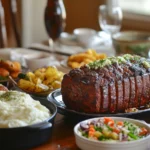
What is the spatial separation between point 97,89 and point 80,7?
278 centimetres

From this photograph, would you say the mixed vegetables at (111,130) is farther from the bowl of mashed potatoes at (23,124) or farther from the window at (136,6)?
the window at (136,6)

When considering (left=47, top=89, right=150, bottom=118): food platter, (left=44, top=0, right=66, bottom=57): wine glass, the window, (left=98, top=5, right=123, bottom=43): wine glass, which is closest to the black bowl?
(left=47, top=89, right=150, bottom=118): food platter

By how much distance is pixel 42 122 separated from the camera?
4.27ft

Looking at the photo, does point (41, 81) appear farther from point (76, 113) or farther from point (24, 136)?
point (24, 136)

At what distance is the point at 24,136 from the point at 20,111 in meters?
0.08

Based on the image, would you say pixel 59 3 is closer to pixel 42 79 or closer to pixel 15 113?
pixel 42 79

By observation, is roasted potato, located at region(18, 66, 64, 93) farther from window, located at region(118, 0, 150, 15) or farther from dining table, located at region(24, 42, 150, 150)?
window, located at region(118, 0, 150, 15)

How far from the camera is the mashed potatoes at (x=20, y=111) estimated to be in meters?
1.29

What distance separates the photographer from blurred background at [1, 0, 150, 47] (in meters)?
3.95

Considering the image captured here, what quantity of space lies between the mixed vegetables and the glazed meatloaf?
14 centimetres

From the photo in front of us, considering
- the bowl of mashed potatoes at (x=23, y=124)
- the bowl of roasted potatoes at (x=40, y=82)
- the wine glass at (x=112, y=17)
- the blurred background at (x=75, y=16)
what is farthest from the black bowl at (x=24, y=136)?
the blurred background at (x=75, y=16)

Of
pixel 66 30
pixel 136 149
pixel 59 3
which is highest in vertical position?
pixel 59 3

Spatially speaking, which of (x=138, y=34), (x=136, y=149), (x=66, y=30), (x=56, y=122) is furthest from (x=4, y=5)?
(x=136, y=149)

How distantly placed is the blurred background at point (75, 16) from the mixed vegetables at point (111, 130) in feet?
8.37
